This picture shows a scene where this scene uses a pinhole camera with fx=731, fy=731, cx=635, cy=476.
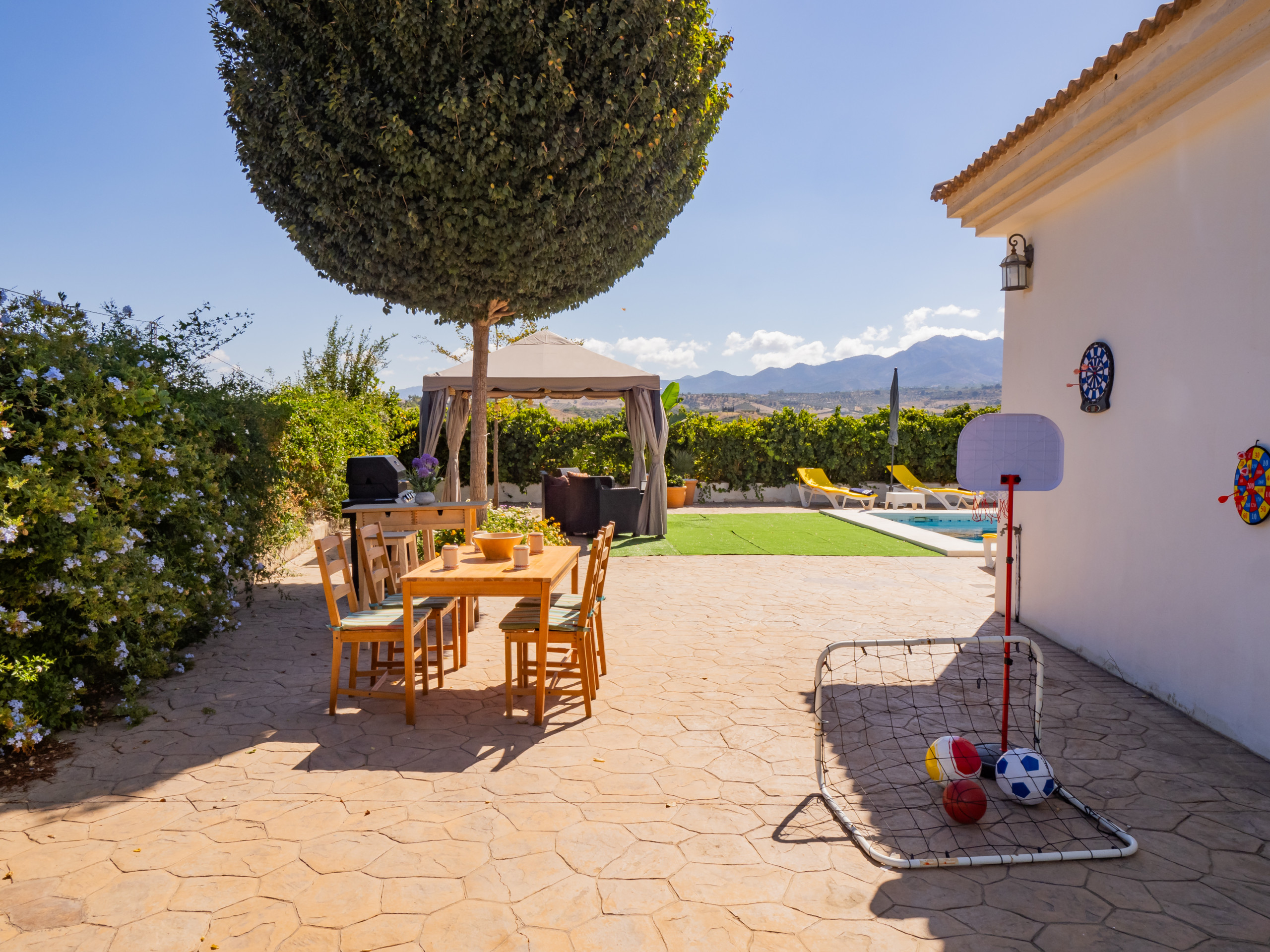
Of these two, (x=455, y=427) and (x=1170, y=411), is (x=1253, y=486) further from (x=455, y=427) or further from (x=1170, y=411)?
(x=455, y=427)

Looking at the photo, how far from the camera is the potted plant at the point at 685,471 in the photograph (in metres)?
16.7

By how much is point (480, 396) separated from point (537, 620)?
16.3ft

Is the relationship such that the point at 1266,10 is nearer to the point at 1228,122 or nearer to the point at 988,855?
the point at 1228,122

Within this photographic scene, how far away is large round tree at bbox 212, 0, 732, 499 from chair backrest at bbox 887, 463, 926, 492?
1117 centimetres

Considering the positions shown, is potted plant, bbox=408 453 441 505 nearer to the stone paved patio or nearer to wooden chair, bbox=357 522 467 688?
wooden chair, bbox=357 522 467 688

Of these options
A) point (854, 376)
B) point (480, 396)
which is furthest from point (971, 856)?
point (854, 376)

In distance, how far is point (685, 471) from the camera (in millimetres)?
16781

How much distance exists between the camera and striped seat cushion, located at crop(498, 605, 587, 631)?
173 inches

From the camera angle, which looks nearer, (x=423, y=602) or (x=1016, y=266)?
(x=423, y=602)

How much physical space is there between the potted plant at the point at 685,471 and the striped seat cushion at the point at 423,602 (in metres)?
11.6

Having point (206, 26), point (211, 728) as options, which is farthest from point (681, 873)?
point (206, 26)

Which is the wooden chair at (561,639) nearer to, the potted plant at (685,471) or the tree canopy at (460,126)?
the tree canopy at (460,126)

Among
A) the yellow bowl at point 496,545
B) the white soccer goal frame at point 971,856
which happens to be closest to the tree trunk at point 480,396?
the yellow bowl at point 496,545

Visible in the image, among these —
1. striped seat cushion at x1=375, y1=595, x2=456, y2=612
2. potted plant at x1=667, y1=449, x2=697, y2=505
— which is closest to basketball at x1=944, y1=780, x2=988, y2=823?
striped seat cushion at x1=375, y1=595, x2=456, y2=612
